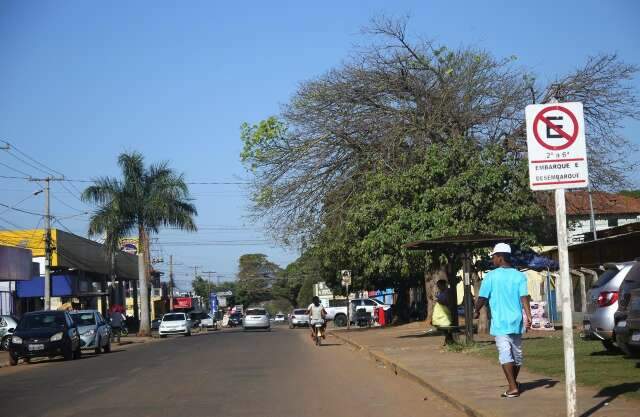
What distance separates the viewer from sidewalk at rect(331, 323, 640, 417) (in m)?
9.85

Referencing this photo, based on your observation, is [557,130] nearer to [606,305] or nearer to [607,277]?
[606,305]

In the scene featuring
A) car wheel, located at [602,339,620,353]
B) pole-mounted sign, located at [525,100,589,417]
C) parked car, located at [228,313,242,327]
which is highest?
pole-mounted sign, located at [525,100,589,417]

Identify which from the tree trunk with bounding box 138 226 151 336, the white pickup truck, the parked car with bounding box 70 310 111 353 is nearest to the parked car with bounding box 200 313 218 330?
the white pickup truck

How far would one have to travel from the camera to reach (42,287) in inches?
2005

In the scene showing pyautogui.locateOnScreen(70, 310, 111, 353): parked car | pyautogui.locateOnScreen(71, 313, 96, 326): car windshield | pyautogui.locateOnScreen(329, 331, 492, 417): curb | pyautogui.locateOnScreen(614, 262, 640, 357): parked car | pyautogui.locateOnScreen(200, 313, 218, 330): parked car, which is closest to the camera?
pyautogui.locateOnScreen(329, 331, 492, 417): curb

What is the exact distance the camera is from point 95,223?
4947cm

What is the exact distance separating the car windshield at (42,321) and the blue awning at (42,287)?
24879 millimetres

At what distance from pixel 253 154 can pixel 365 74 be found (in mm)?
5636

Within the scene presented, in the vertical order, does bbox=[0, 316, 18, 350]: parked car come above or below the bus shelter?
below

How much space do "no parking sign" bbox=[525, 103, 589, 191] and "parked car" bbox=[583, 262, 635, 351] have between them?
6.95 m

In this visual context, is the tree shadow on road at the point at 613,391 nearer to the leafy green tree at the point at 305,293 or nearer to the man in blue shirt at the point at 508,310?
the man in blue shirt at the point at 508,310

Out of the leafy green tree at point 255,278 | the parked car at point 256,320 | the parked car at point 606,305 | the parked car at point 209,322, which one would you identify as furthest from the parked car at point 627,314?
the leafy green tree at point 255,278

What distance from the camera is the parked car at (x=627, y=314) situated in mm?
13172

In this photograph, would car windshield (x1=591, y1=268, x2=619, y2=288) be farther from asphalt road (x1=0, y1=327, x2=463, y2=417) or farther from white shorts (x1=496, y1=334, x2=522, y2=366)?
white shorts (x1=496, y1=334, x2=522, y2=366)
